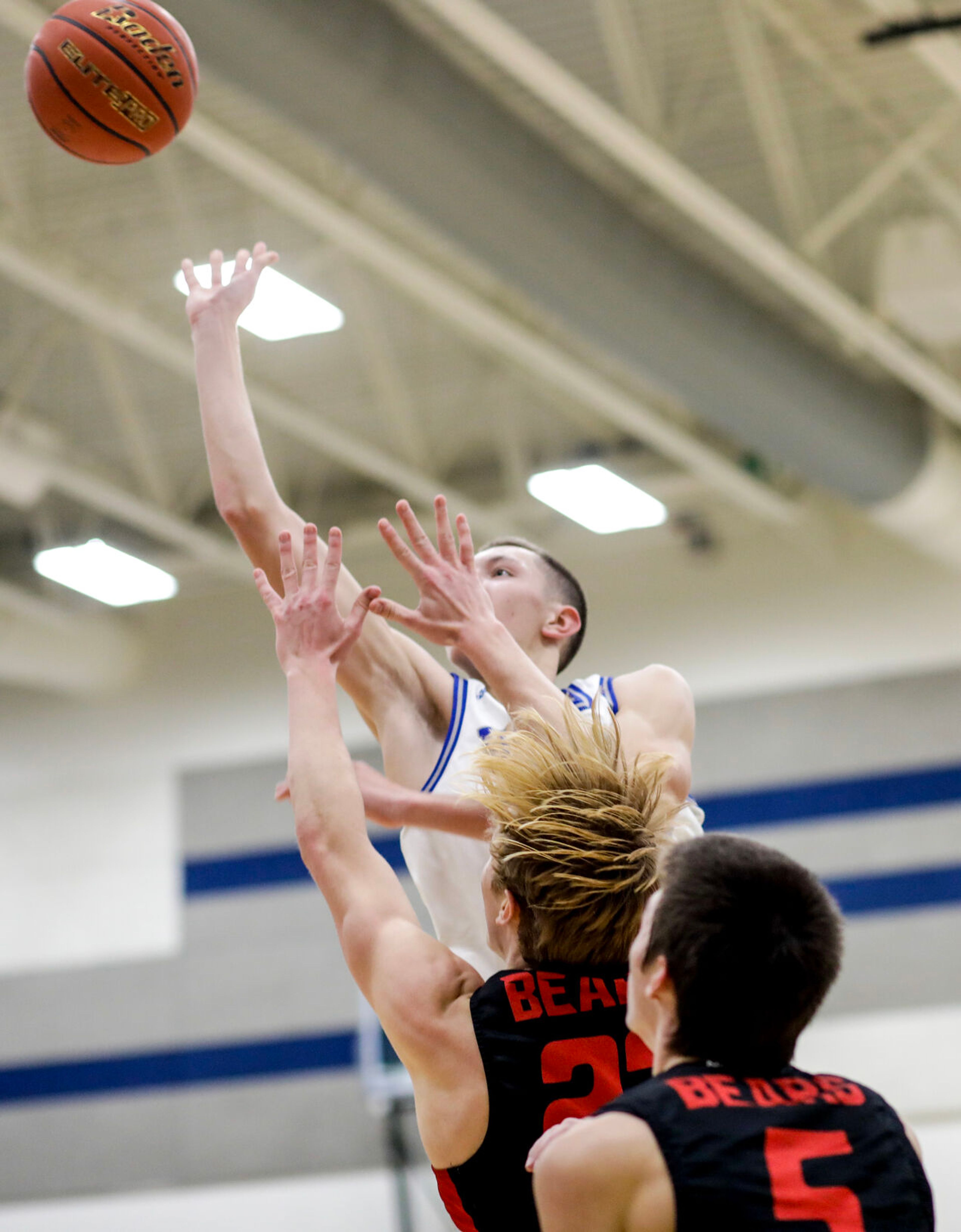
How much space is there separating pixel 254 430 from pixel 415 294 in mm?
6295

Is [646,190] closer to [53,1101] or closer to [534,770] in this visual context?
[534,770]

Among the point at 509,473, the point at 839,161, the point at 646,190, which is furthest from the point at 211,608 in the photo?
the point at 839,161

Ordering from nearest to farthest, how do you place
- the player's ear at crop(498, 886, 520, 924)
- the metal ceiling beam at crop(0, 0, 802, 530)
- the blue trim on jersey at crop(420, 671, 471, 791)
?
1. the player's ear at crop(498, 886, 520, 924)
2. the blue trim on jersey at crop(420, 671, 471, 791)
3. the metal ceiling beam at crop(0, 0, 802, 530)

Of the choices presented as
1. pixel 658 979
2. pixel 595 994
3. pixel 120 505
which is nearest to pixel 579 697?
pixel 595 994

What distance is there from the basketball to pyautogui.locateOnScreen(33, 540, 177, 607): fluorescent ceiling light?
24.7 ft

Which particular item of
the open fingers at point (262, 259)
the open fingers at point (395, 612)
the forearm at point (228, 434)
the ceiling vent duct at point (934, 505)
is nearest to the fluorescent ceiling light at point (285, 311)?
the ceiling vent duct at point (934, 505)

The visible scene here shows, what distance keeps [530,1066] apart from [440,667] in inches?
46.9

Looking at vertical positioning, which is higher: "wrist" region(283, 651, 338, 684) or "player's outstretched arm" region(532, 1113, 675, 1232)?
"wrist" region(283, 651, 338, 684)

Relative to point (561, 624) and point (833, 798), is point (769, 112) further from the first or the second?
point (833, 798)

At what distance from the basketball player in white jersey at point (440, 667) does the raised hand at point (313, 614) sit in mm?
279

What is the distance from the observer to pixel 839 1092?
73.0 inches

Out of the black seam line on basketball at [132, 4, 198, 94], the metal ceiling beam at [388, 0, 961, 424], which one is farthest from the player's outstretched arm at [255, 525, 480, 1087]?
the metal ceiling beam at [388, 0, 961, 424]

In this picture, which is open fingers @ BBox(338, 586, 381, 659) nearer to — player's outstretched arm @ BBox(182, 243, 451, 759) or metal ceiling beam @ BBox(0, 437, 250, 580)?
player's outstretched arm @ BBox(182, 243, 451, 759)

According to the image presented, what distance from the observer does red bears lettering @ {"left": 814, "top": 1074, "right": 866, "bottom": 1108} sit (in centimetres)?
184
